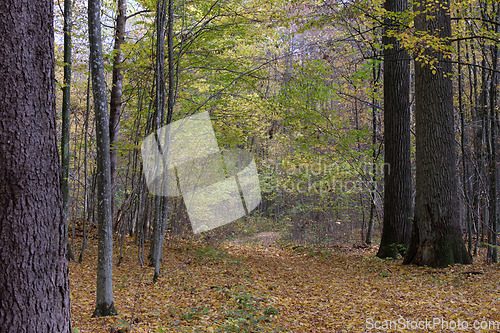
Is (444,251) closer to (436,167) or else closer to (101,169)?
(436,167)

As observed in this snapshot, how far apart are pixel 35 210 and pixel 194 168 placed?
30.1 feet

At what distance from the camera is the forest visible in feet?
7.04

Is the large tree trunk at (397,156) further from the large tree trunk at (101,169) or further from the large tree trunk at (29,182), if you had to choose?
the large tree trunk at (29,182)

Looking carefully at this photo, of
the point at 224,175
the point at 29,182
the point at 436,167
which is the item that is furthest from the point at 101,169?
the point at 224,175

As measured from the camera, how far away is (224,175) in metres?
13.6

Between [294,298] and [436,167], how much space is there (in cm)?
381

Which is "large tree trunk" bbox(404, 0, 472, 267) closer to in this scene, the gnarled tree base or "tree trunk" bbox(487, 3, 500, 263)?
the gnarled tree base

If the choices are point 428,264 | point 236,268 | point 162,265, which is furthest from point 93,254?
point 428,264

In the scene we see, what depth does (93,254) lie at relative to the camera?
8312mm

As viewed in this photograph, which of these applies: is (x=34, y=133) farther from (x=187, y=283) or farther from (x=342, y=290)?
(x=342, y=290)

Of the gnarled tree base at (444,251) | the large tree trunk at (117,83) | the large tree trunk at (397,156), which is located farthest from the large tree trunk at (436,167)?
the large tree trunk at (117,83)

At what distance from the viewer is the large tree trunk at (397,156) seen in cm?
818

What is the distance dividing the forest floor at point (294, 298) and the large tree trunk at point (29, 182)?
4.60 feet

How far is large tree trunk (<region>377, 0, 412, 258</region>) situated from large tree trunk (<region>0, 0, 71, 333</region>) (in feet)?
24.9
